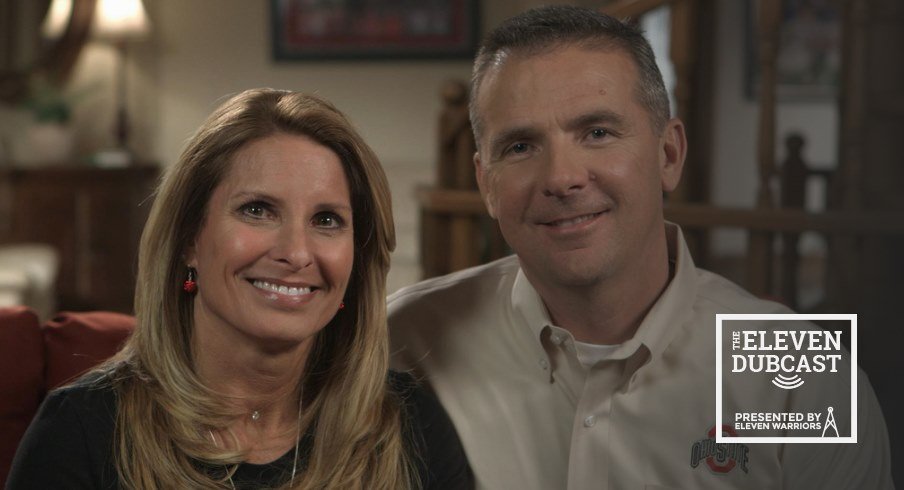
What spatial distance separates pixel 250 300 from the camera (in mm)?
1361

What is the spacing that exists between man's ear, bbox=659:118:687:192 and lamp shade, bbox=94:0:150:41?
15.1ft

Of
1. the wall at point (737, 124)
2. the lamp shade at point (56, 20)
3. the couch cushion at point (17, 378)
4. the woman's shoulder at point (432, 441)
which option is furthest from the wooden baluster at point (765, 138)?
the lamp shade at point (56, 20)

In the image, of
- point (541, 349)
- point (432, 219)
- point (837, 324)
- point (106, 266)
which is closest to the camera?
point (541, 349)

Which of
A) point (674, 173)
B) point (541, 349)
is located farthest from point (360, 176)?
point (674, 173)

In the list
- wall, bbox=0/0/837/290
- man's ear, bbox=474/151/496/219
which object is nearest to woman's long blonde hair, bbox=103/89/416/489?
man's ear, bbox=474/151/496/219

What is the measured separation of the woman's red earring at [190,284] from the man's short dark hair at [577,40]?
458 millimetres

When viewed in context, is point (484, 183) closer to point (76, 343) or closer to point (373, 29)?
point (76, 343)

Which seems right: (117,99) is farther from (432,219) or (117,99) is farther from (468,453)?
(468,453)

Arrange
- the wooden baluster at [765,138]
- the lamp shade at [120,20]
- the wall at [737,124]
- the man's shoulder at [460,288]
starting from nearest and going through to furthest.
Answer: the man's shoulder at [460,288]
the wooden baluster at [765,138]
the lamp shade at [120,20]
the wall at [737,124]

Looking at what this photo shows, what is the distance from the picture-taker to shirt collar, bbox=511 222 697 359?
4.74 ft

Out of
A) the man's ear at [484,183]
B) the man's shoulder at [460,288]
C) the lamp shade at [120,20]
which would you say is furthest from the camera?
the lamp shade at [120,20]

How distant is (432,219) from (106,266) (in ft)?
10.4

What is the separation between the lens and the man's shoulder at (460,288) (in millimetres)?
1645

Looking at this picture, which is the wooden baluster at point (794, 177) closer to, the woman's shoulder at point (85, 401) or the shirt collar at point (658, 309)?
the shirt collar at point (658, 309)
